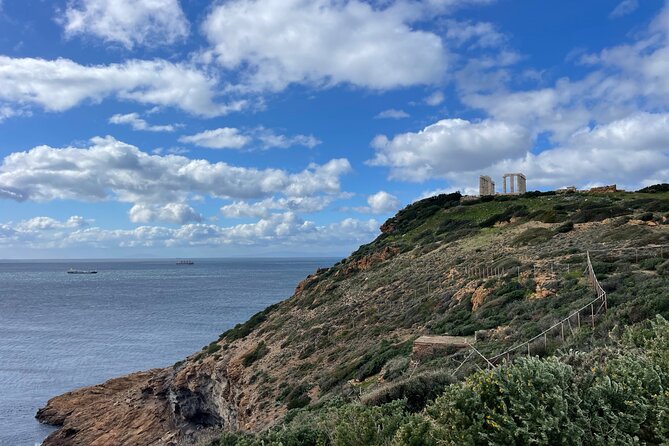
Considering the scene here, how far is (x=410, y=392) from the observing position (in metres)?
9.27

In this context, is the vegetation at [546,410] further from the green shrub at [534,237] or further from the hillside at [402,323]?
the green shrub at [534,237]

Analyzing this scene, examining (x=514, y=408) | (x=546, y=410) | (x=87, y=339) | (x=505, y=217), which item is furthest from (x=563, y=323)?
(x=87, y=339)

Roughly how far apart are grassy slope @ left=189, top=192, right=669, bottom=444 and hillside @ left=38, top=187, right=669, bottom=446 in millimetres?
82

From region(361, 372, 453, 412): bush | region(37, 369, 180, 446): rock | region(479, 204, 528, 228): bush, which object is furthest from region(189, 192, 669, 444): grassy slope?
region(37, 369, 180, 446): rock

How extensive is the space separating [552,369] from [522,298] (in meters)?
12.7

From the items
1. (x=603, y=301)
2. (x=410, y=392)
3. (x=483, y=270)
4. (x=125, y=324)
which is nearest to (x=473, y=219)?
(x=483, y=270)

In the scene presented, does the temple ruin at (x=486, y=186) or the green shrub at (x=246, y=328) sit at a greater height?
the temple ruin at (x=486, y=186)

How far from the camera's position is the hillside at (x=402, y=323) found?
40.6 ft

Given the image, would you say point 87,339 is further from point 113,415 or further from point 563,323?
point 563,323

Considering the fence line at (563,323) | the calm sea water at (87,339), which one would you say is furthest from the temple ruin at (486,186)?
the fence line at (563,323)

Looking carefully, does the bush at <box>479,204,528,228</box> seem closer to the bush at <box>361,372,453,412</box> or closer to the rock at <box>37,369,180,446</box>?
the rock at <box>37,369,180,446</box>

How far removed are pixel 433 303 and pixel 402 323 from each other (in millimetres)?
1759

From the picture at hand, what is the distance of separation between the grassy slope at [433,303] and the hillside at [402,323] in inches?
3.2

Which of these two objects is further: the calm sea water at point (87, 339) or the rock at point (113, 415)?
the calm sea water at point (87, 339)
